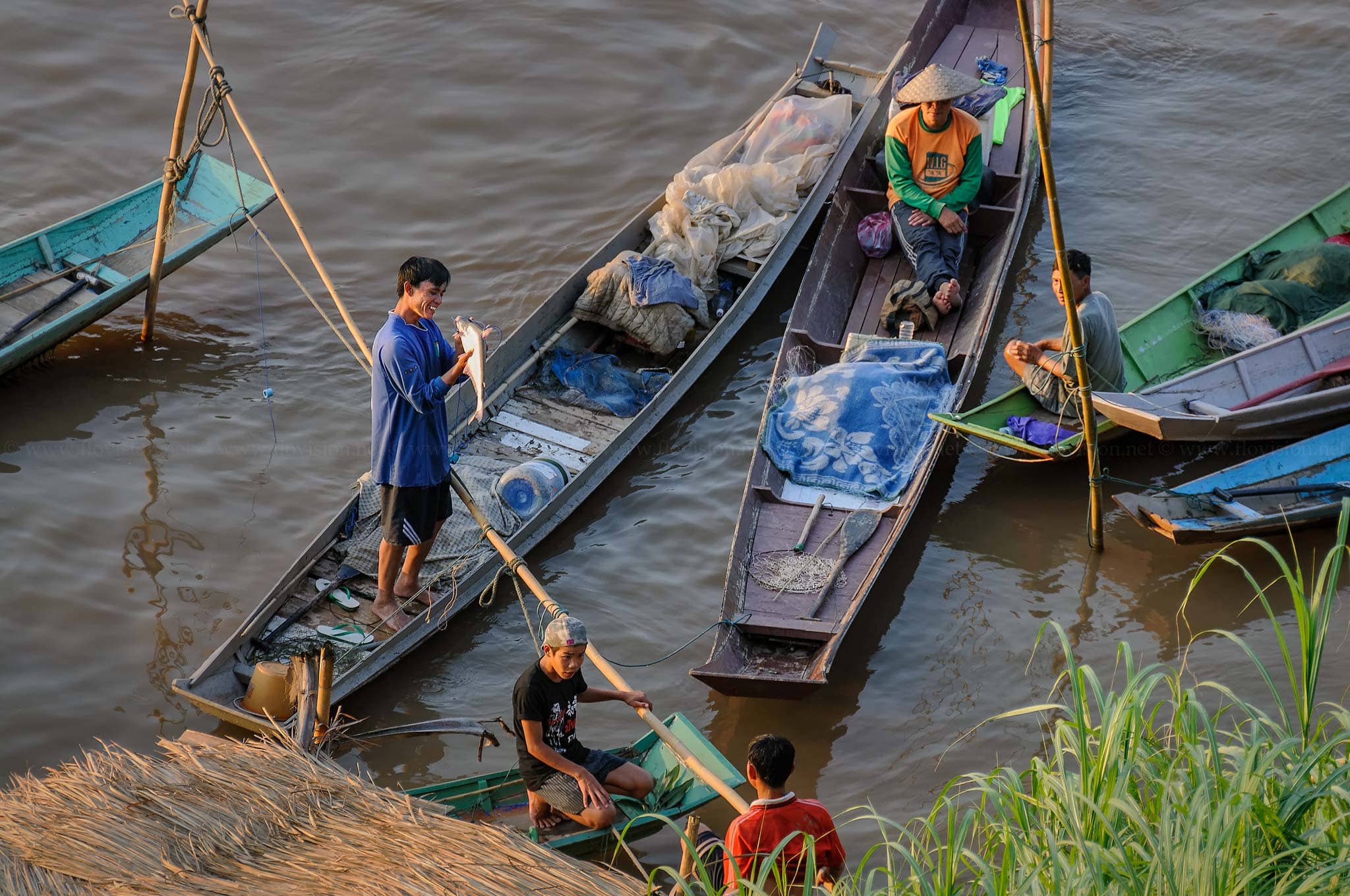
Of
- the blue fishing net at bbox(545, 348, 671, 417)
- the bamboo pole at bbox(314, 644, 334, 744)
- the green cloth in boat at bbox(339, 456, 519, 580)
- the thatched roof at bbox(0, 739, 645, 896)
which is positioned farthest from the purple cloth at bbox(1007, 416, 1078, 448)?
the thatched roof at bbox(0, 739, 645, 896)

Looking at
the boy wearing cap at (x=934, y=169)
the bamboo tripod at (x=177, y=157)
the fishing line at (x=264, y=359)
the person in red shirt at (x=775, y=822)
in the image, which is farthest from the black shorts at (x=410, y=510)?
the boy wearing cap at (x=934, y=169)

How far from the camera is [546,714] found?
4.53m

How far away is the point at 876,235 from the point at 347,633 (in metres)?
4.60

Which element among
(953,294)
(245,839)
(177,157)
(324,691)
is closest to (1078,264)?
(953,294)

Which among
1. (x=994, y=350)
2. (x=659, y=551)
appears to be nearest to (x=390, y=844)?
(x=659, y=551)

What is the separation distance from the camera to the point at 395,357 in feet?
17.0

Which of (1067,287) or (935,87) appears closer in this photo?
(1067,287)

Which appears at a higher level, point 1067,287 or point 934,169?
point 934,169

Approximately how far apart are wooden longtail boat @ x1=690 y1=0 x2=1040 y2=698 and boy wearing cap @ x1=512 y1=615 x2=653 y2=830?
0.70 m

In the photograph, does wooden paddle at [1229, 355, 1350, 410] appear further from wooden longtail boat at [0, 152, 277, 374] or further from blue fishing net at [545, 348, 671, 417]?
wooden longtail boat at [0, 152, 277, 374]

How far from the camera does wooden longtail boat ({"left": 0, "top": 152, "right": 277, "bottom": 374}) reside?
24.3 ft

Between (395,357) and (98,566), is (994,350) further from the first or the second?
(98,566)

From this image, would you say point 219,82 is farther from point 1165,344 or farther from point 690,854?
point 1165,344

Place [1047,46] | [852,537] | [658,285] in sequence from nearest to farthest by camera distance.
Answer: [852,537] < [1047,46] < [658,285]
